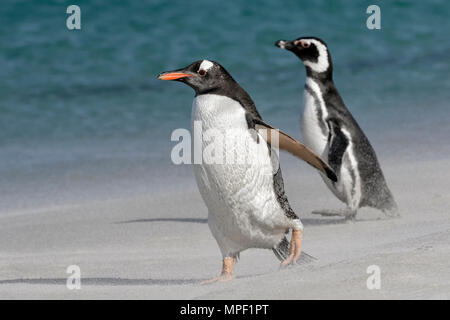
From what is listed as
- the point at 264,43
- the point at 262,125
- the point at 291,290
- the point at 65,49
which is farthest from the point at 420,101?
the point at 291,290

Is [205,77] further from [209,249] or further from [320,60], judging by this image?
[320,60]

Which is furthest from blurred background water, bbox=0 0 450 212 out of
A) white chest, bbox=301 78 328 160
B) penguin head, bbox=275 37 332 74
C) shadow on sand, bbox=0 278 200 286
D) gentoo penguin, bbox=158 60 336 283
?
gentoo penguin, bbox=158 60 336 283

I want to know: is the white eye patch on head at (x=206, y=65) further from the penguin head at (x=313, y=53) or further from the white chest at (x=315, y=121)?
the penguin head at (x=313, y=53)

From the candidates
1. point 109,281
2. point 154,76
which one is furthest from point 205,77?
point 154,76

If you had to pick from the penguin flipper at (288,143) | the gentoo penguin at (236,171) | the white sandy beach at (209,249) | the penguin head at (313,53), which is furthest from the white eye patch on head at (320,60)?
the gentoo penguin at (236,171)

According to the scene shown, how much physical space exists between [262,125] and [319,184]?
319 centimetres

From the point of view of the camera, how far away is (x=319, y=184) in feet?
25.0

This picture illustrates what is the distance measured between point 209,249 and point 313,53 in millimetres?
2258

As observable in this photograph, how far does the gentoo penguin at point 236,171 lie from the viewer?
14.5 feet

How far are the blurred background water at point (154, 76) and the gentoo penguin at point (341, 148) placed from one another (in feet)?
4.58

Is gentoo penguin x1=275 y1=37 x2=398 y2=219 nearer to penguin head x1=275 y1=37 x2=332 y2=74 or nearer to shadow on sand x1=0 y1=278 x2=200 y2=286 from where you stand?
penguin head x1=275 y1=37 x2=332 y2=74

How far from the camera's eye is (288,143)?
457 centimetres
